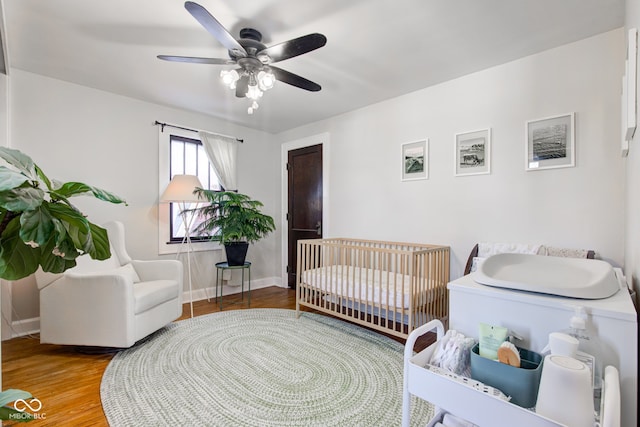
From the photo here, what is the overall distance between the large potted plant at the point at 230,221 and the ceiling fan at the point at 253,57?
5.22 feet

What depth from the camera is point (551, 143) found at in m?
2.16

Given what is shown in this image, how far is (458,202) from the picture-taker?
8.67ft

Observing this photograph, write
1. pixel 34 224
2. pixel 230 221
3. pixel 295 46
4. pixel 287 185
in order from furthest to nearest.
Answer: pixel 287 185
pixel 230 221
pixel 295 46
pixel 34 224

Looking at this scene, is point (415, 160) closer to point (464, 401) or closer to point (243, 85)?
point (243, 85)

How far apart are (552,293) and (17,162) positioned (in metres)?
1.37

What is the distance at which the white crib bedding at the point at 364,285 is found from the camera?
2.33 metres

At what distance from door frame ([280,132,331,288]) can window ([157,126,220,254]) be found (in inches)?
39.0

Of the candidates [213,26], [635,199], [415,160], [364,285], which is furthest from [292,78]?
[635,199]

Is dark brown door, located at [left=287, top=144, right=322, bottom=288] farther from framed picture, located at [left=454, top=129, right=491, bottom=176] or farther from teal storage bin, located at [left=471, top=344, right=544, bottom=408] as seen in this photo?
teal storage bin, located at [left=471, top=344, right=544, bottom=408]

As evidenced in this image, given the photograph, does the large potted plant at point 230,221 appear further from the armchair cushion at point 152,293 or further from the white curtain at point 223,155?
the armchair cushion at point 152,293

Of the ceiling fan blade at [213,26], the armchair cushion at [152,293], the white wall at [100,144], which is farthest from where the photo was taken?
the white wall at [100,144]

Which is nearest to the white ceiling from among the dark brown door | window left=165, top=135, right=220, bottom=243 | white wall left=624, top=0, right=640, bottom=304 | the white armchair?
white wall left=624, top=0, right=640, bottom=304

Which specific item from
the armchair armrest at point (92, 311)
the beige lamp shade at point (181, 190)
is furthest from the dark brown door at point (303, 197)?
the armchair armrest at point (92, 311)

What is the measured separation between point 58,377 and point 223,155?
107 inches
